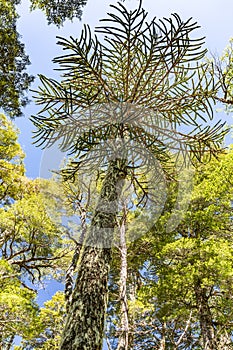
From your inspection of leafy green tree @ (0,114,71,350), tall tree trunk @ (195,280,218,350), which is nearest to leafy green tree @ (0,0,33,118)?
leafy green tree @ (0,114,71,350)

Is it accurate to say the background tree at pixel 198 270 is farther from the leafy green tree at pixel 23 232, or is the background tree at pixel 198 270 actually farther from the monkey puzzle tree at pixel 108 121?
the monkey puzzle tree at pixel 108 121

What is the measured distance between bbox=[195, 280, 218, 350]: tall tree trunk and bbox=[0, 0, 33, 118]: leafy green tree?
7.04 metres

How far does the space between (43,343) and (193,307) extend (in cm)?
663

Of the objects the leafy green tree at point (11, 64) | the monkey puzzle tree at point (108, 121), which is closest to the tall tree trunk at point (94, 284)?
the monkey puzzle tree at point (108, 121)

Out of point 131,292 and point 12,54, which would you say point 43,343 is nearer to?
point 131,292

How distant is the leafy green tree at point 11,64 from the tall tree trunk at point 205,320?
7.04 m

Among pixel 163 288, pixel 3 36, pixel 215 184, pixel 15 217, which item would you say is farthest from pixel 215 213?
pixel 3 36

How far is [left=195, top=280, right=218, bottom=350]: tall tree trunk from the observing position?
7.92 meters

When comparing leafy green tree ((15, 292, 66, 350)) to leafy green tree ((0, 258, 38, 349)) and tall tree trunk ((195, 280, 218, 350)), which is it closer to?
leafy green tree ((0, 258, 38, 349))

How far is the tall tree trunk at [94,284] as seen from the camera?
6.22 ft

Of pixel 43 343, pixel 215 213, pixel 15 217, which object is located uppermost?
pixel 215 213

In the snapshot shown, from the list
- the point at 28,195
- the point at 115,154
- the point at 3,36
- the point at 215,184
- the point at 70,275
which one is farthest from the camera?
the point at 28,195

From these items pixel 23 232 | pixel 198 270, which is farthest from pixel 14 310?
pixel 198 270

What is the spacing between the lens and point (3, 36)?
6.12 meters
